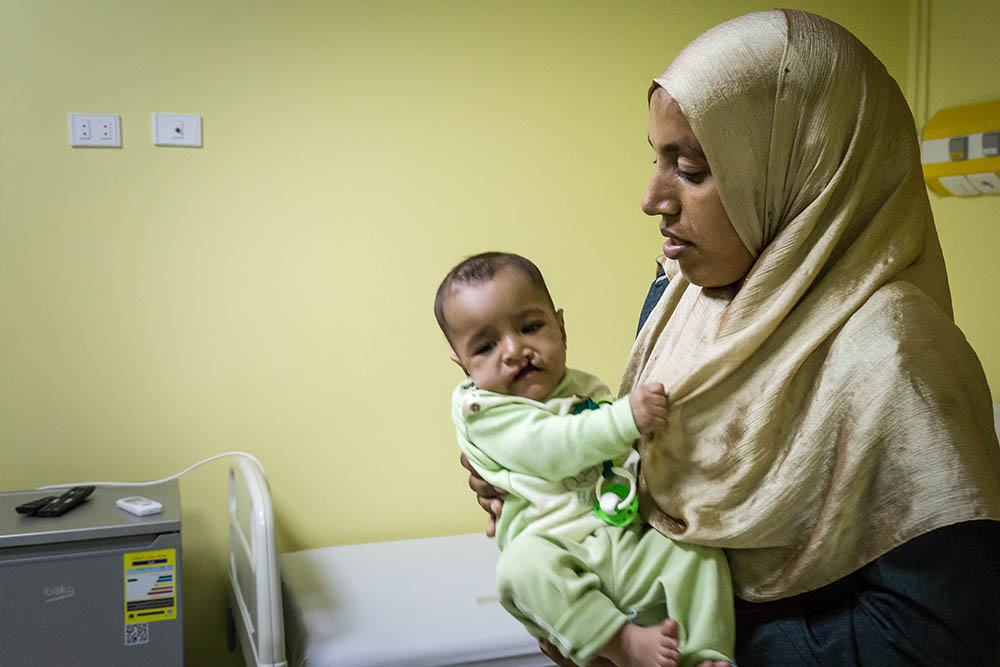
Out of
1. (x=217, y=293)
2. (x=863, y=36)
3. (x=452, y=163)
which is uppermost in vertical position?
(x=863, y=36)

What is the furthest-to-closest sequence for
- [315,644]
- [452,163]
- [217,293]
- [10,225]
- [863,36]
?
1. [863,36]
2. [452,163]
3. [217,293]
4. [10,225]
5. [315,644]

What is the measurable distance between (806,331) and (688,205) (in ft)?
0.64

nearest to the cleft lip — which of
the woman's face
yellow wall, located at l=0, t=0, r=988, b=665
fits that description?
the woman's face

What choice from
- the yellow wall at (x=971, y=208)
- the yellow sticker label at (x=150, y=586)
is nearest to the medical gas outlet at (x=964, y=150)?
the yellow wall at (x=971, y=208)

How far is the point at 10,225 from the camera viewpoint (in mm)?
2703

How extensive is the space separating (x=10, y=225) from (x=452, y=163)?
4.43 ft

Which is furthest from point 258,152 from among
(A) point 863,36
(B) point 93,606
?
(A) point 863,36

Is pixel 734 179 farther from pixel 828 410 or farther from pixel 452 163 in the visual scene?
pixel 452 163

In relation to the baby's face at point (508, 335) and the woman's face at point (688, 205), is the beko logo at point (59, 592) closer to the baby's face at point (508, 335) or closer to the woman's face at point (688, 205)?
the baby's face at point (508, 335)

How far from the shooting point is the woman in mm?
904

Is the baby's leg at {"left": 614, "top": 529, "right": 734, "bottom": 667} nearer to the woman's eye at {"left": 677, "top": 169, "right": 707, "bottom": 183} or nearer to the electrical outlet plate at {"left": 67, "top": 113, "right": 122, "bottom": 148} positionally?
the woman's eye at {"left": 677, "top": 169, "right": 707, "bottom": 183}

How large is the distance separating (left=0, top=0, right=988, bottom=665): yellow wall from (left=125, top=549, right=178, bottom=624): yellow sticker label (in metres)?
0.60

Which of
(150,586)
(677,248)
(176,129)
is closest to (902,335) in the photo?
(677,248)

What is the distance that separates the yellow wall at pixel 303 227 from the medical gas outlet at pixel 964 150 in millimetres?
91
